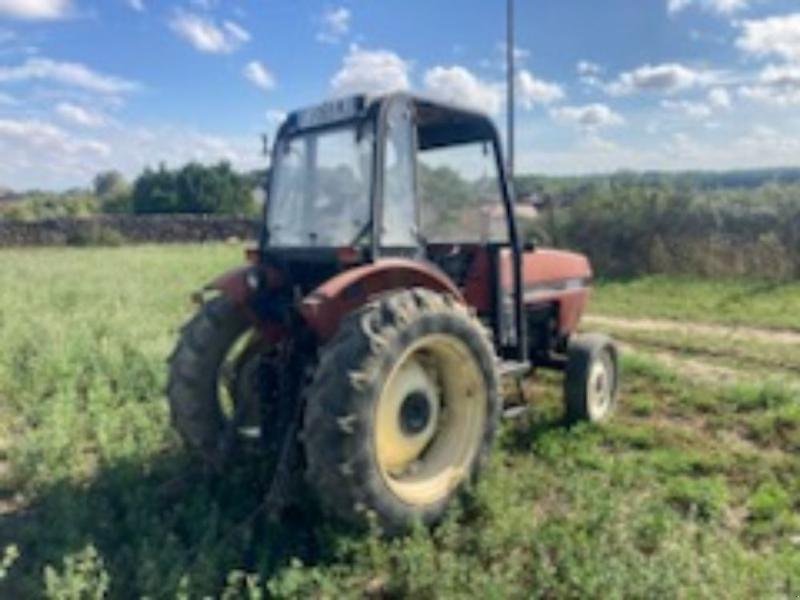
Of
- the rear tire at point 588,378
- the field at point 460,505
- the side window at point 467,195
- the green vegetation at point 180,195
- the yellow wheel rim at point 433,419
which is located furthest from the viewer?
the green vegetation at point 180,195

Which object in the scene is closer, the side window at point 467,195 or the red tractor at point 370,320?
the red tractor at point 370,320

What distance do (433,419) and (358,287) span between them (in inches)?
38.2

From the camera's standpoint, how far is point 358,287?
4656 mm

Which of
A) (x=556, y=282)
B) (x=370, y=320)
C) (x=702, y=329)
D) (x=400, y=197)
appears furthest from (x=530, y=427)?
(x=702, y=329)

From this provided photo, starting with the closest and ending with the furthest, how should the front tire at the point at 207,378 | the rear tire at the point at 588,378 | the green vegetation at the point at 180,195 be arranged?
the front tire at the point at 207,378 < the rear tire at the point at 588,378 < the green vegetation at the point at 180,195

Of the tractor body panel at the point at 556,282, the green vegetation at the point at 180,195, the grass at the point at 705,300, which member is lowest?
the grass at the point at 705,300

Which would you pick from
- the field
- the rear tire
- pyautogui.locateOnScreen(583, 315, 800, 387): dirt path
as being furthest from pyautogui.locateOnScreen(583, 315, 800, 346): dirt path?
the rear tire

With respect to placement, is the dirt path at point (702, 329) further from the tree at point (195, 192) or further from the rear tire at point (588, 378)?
the tree at point (195, 192)

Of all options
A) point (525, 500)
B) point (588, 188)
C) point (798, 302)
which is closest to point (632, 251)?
point (588, 188)

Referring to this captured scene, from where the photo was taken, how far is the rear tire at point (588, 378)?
663 cm

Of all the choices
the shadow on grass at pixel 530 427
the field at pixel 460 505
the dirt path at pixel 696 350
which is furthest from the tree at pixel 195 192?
the shadow on grass at pixel 530 427

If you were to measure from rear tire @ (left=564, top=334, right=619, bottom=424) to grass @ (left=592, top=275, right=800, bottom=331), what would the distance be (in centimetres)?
590

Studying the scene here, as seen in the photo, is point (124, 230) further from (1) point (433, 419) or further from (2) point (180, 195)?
(1) point (433, 419)

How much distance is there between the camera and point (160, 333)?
392 inches
